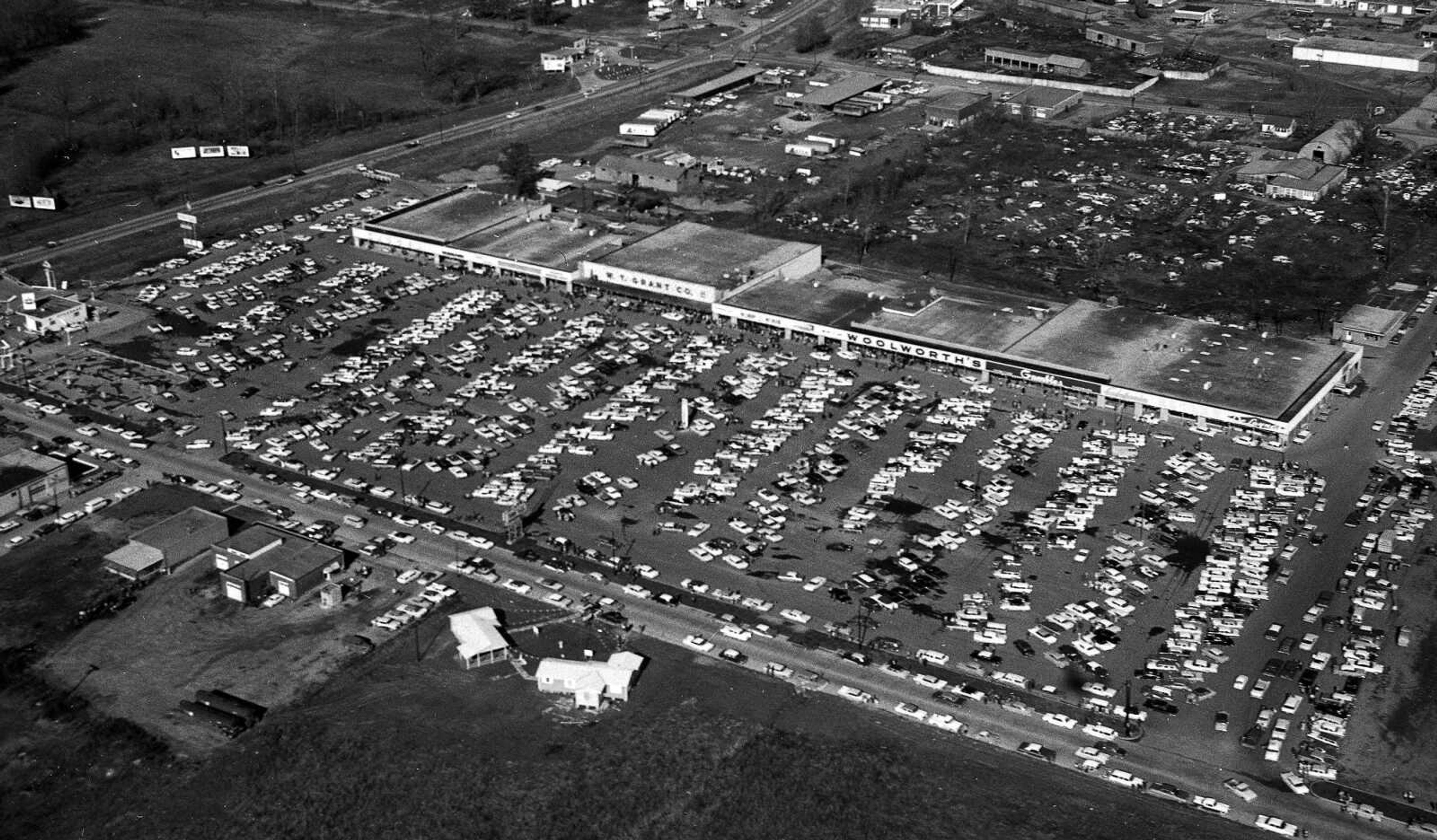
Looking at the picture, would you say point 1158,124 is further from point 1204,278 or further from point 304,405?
point 304,405

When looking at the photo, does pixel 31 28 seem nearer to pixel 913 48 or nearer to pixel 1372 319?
pixel 913 48

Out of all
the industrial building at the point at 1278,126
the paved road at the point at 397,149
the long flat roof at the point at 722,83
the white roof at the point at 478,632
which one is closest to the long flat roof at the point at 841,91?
the long flat roof at the point at 722,83

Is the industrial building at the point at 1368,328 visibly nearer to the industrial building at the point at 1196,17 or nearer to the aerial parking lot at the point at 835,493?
the aerial parking lot at the point at 835,493

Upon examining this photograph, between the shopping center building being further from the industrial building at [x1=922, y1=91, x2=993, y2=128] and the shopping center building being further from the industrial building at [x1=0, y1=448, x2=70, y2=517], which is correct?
the industrial building at [x1=922, y1=91, x2=993, y2=128]

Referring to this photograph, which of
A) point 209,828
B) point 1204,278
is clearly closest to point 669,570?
point 209,828

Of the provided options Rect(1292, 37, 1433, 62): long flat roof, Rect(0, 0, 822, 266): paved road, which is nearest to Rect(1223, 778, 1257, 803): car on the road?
Rect(0, 0, 822, 266): paved road
